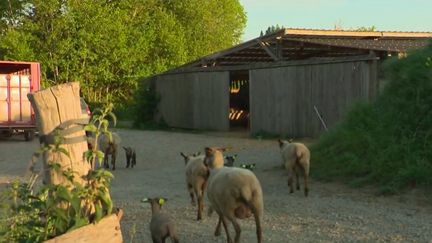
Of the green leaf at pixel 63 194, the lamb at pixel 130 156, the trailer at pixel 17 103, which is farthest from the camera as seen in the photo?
the trailer at pixel 17 103

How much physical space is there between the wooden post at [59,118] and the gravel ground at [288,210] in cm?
111

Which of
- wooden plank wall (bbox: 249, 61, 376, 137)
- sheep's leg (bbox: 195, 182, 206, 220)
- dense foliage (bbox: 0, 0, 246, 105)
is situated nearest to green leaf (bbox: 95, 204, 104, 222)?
sheep's leg (bbox: 195, 182, 206, 220)

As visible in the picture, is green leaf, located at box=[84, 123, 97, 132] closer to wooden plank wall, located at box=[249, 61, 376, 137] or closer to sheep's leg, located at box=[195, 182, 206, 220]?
sheep's leg, located at box=[195, 182, 206, 220]

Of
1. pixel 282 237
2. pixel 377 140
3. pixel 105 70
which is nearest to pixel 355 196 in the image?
pixel 377 140

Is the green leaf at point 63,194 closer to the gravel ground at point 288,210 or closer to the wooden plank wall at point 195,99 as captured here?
the gravel ground at point 288,210

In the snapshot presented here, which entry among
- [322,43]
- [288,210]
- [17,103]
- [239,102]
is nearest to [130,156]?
[288,210]

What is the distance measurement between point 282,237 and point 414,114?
5.20m

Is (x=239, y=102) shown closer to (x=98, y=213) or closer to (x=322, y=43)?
(x=322, y=43)

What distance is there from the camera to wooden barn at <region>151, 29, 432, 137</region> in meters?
18.9

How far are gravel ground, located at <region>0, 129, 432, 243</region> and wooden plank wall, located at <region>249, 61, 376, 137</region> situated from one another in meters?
4.74

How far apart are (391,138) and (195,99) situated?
15.8m

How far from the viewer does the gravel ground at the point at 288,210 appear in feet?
24.7

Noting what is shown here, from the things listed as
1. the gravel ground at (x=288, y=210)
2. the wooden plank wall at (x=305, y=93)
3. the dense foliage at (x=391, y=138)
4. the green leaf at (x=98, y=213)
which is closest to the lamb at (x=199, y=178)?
the gravel ground at (x=288, y=210)

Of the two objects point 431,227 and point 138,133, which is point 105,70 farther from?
point 431,227
